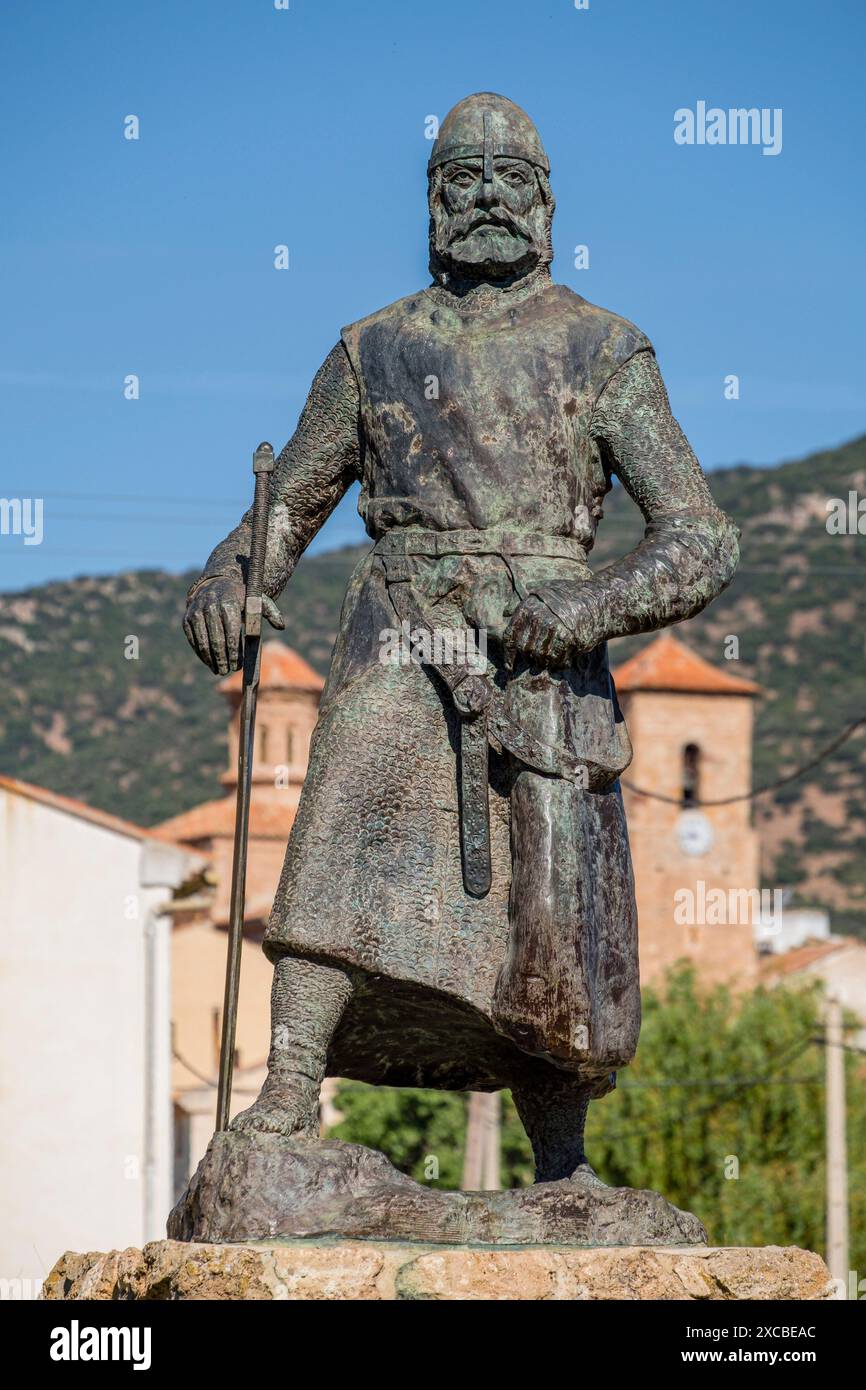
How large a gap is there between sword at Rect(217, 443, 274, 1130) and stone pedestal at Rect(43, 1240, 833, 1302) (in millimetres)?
631

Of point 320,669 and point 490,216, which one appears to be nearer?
point 490,216

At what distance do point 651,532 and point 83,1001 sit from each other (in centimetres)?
1963

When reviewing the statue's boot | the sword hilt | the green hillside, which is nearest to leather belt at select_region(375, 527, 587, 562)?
the sword hilt

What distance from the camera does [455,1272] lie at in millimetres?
6441

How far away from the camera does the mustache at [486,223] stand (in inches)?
290

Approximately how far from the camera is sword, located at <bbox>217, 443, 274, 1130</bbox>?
716cm

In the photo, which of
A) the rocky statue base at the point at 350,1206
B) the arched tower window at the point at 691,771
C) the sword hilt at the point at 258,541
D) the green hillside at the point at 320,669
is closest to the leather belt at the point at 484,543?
the sword hilt at the point at 258,541

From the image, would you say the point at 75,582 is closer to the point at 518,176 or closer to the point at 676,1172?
the point at 676,1172

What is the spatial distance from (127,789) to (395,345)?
80860 mm

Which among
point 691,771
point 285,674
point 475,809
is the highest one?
point 285,674

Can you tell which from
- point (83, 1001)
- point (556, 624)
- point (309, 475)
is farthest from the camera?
point (83, 1001)

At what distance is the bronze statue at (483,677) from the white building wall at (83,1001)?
18.1m

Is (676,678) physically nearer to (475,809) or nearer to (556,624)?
(475,809)

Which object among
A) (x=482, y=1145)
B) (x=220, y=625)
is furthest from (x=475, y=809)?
(x=482, y=1145)
